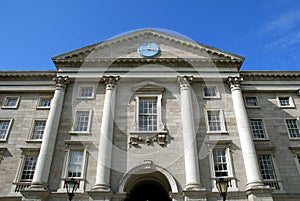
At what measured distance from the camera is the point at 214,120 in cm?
2406

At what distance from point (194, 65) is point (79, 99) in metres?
12.5

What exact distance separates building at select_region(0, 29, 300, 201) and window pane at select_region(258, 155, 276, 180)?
0.30 ft

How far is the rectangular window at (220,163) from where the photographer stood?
21266 mm

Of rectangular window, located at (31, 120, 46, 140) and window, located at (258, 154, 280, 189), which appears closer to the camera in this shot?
window, located at (258, 154, 280, 189)

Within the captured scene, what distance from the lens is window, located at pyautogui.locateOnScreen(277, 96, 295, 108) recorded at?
86.5 feet

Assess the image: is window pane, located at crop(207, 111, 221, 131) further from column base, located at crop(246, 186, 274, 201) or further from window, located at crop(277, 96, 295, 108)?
window, located at crop(277, 96, 295, 108)

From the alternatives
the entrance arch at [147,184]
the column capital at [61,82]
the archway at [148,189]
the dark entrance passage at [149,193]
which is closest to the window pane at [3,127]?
the column capital at [61,82]

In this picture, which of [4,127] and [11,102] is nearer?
[4,127]

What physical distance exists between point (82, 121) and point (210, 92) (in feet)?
44.0

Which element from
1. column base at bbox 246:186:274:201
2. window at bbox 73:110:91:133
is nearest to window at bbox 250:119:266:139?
column base at bbox 246:186:274:201

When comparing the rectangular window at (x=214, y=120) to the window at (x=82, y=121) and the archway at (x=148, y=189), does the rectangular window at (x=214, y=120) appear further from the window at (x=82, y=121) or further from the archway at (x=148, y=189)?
the window at (x=82, y=121)

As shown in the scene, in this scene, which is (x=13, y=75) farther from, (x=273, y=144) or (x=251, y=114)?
(x=273, y=144)

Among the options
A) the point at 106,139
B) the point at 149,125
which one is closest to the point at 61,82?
the point at 106,139

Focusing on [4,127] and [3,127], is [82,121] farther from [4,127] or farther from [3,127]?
[3,127]
